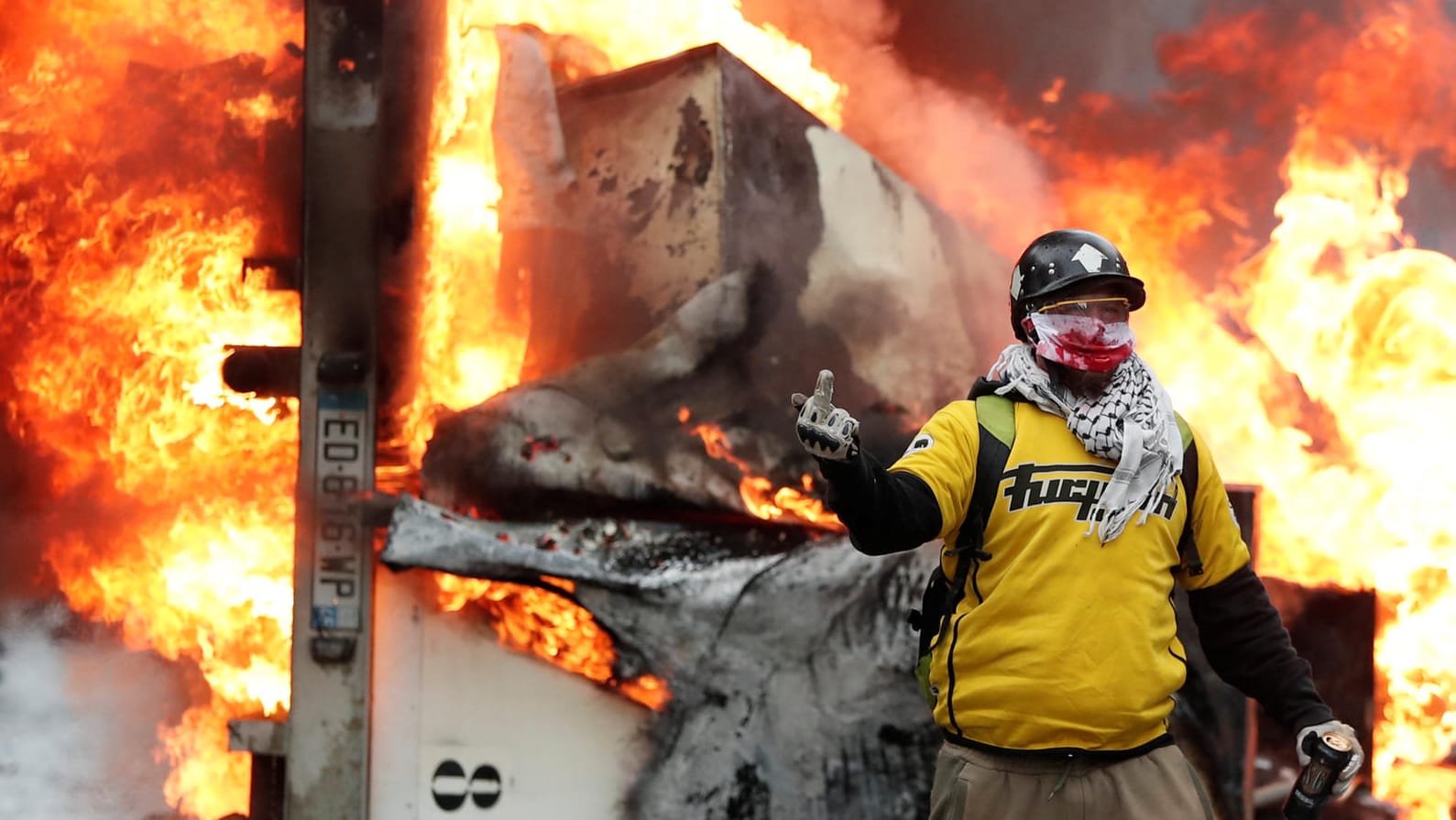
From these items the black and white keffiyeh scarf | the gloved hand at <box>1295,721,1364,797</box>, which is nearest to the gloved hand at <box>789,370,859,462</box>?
the black and white keffiyeh scarf

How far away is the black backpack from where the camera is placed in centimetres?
284

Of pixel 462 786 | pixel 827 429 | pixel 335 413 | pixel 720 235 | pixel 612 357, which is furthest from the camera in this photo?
pixel 720 235

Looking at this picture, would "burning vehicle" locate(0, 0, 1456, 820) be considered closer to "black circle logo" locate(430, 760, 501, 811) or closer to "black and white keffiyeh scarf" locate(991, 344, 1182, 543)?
"black circle logo" locate(430, 760, 501, 811)

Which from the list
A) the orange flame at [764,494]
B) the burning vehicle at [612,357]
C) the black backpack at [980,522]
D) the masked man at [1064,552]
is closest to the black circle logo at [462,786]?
the burning vehicle at [612,357]

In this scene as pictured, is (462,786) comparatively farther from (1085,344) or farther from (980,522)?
(1085,344)

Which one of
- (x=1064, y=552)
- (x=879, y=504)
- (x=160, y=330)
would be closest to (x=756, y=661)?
(x=1064, y=552)

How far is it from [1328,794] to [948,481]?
1.14 m

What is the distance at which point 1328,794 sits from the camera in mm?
2883

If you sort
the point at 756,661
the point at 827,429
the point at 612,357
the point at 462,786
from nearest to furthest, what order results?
the point at 827,429, the point at 756,661, the point at 462,786, the point at 612,357

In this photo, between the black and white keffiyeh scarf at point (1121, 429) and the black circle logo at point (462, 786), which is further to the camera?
the black circle logo at point (462, 786)

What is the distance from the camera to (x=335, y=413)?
559 centimetres

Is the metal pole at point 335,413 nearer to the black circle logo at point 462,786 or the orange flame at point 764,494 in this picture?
the black circle logo at point 462,786

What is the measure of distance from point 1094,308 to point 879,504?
0.77 m

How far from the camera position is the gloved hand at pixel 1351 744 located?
2844 mm
